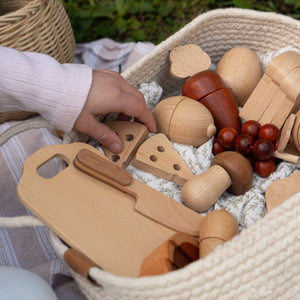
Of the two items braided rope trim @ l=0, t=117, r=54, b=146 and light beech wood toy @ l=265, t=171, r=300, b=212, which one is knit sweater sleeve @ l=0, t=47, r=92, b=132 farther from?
light beech wood toy @ l=265, t=171, r=300, b=212

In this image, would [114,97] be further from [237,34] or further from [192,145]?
[237,34]

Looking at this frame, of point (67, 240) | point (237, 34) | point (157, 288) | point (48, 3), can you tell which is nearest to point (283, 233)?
point (157, 288)

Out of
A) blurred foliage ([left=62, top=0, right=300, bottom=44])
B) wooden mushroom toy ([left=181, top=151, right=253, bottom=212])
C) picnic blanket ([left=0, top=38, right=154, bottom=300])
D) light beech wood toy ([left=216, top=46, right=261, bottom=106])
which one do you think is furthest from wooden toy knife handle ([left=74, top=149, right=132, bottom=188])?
blurred foliage ([left=62, top=0, right=300, bottom=44])

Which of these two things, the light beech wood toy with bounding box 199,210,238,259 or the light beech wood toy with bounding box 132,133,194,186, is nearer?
the light beech wood toy with bounding box 199,210,238,259

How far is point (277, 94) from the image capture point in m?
0.77

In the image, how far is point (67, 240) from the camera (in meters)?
0.55

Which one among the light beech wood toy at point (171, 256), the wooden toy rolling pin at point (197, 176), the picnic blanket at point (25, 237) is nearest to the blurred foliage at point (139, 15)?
the picnic blanket at point (25, 237)

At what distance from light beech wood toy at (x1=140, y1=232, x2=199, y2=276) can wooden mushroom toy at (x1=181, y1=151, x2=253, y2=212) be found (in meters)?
0.09

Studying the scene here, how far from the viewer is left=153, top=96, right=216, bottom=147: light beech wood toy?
720 millimetres

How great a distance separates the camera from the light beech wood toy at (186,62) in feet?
2.70

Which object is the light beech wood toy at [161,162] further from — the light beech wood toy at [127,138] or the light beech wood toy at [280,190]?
the light beech wood toy at [280,190]

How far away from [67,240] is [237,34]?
23.8 inches

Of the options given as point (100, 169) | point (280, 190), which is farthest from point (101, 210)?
point (280, 190)

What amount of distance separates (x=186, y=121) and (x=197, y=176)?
4.4 inches
